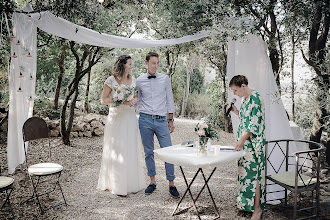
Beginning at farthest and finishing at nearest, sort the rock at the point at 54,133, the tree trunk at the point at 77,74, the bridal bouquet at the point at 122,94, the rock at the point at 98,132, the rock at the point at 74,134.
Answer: the rock at the point at 98,132 → the rock at the point at 74,134 → the rock at the point at 54,133 → the tree trunk at the point at 77,74 → the bridal bouquet at the point at 122,94

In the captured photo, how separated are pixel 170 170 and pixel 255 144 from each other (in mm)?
1377

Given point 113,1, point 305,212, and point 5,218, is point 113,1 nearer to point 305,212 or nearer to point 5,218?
point 5,218

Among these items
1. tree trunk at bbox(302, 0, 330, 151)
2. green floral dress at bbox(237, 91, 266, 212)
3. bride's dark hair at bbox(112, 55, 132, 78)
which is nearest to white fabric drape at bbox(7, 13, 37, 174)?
bride's dark hair at bbox(112, 55, 132, 78)

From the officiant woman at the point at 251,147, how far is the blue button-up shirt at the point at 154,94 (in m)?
1.14

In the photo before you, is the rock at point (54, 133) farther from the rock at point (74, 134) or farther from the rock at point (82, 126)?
the rock at point (82, 126)

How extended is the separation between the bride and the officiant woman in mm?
1576

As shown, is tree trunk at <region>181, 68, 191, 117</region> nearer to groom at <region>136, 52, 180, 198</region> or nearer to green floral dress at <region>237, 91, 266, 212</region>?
groom at <region>136, 52, 180, 198</region>

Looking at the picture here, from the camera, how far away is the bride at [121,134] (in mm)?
4332

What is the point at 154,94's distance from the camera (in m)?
4.34

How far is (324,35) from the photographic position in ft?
16.3

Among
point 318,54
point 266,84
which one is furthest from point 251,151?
point 318,54

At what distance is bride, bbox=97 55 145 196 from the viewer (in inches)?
171

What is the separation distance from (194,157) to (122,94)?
58.7 inches

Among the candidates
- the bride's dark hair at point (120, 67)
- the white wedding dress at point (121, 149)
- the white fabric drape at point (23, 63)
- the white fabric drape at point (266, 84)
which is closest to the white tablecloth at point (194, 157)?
the white wedding dress at point (121, 149)
